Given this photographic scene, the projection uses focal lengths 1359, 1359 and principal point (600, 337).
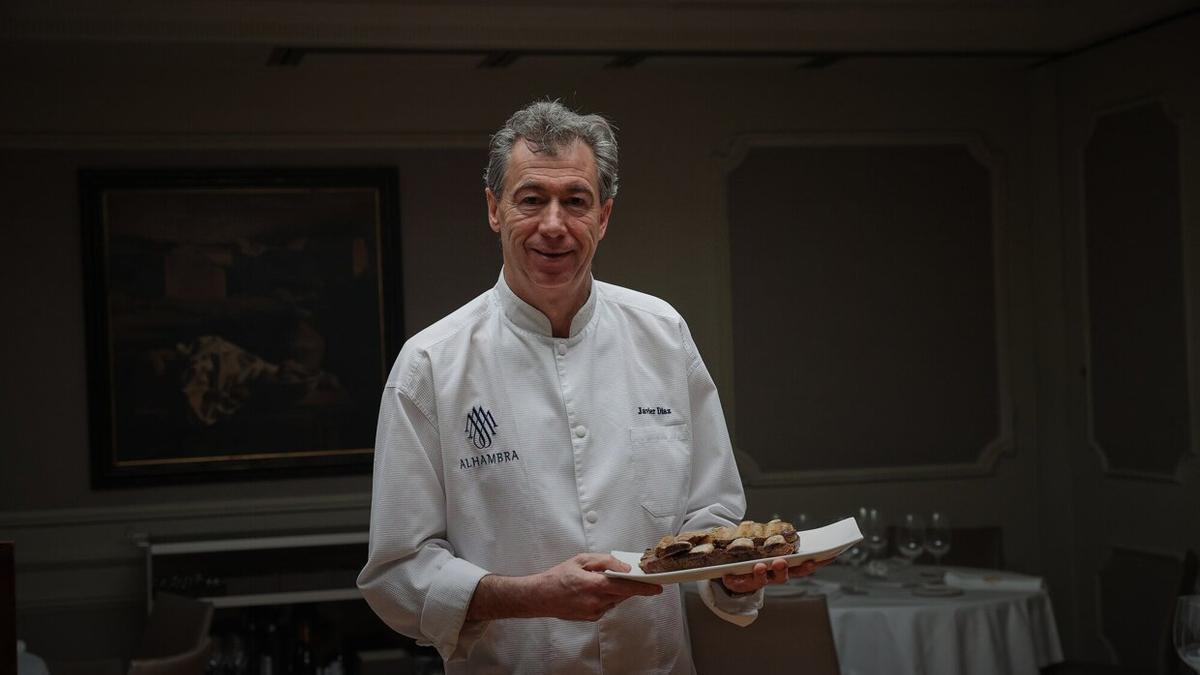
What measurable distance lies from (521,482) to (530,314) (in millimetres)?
250

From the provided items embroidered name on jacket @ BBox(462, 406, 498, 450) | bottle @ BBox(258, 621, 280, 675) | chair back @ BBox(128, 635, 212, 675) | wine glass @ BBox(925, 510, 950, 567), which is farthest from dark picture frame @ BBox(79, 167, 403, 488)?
embroidered name on jacket @ BBox(462, 406, 498, 450)

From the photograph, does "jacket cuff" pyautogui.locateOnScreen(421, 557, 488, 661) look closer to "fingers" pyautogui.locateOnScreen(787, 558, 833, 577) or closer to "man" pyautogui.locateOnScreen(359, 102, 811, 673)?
"man" pyautogui.locateOnScreen(359, 102, 811, 673)

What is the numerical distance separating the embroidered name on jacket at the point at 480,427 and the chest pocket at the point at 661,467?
21 cm

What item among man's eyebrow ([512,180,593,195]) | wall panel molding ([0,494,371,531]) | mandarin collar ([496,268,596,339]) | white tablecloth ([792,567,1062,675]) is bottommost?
white tablecloth ([792,567,1062,675])

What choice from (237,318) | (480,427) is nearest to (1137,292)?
(237,318)

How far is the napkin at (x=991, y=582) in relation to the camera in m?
4.48

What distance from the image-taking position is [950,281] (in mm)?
6539

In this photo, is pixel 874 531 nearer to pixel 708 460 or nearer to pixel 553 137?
pixel 708 460

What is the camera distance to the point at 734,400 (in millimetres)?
6305

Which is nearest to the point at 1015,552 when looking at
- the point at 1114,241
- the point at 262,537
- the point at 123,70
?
the point at 1114,241

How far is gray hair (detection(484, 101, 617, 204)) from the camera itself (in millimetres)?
1867

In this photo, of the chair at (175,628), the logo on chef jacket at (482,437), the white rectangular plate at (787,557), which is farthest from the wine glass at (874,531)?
the logo on chef jacket at (482,437)

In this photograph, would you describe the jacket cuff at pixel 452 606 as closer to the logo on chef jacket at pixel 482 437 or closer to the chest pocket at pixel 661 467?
the logo on chef jacket at pixel 482 437

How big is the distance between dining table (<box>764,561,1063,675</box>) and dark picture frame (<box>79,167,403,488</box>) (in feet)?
7.68
